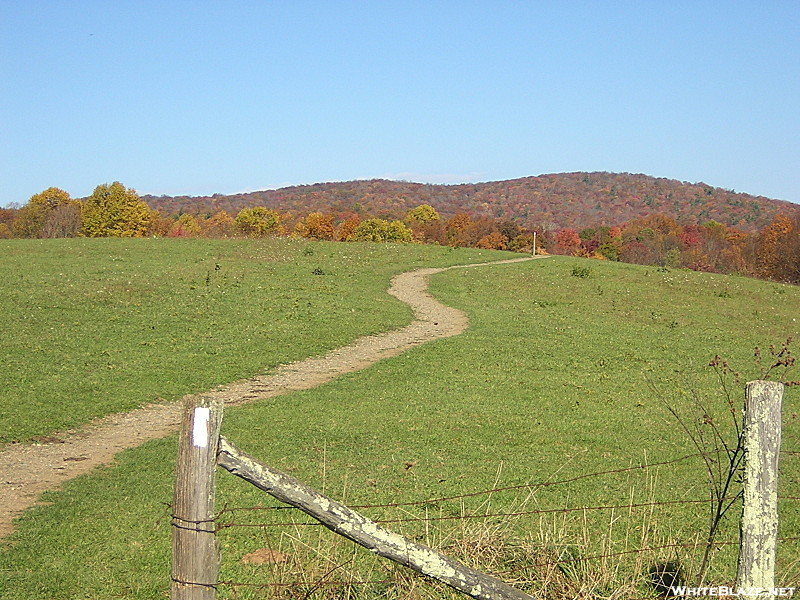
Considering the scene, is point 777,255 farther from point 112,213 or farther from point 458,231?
point 112,213

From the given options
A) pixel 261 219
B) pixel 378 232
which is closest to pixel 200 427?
pixel 378 232

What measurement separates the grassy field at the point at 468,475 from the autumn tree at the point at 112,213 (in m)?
50.7

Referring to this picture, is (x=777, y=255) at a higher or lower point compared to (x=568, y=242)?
lower

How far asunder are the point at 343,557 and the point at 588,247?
88948 millimetres

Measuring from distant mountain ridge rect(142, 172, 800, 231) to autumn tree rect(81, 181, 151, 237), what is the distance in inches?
1735

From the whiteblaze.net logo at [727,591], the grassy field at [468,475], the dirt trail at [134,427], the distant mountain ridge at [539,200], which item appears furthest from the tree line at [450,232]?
Result: the whiteblaze.net logo at [727,591]

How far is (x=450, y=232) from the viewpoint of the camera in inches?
3282

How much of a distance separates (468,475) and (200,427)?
6.06m

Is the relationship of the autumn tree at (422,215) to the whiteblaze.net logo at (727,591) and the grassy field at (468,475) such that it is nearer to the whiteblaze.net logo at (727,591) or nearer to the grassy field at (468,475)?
the grassy field at (468,475)

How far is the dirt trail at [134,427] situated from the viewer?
8.98 metres

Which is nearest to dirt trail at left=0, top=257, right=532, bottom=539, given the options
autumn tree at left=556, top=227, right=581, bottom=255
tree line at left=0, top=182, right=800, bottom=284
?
tree line at left=0, top=182, right=800, bottom=284

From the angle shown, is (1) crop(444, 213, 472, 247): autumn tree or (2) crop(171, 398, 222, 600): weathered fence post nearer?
(2) crop(171, 398, 222, 600): weathered fence post

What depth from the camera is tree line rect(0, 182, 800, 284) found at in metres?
66.7

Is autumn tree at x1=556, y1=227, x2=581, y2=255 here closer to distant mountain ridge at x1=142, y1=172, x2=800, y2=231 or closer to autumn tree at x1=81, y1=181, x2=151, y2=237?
distant mountain ridge at x1=142, y1=172, x2=800, y2=231
